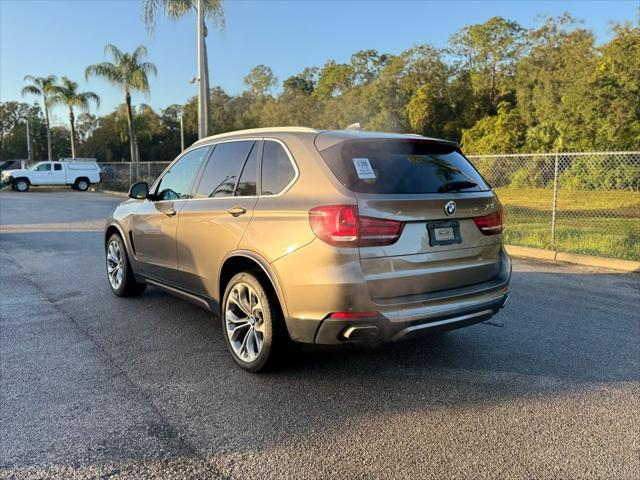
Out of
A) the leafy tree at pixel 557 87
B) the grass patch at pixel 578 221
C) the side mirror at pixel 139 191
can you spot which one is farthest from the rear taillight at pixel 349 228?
the leafy tree at pixel 557 87

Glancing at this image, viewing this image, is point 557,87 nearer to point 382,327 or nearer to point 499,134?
A: point 499,134

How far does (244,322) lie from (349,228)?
4.22 ft

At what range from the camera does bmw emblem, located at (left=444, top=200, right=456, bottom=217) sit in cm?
347

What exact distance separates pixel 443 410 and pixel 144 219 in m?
3.62

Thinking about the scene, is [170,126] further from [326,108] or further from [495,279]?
[495,279]

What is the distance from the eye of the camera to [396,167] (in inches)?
137

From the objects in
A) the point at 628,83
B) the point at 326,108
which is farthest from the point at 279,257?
the point at 326,108

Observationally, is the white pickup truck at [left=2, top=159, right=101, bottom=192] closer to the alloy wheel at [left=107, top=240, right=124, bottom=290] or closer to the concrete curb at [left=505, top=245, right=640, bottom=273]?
the alloy wheel at [left=107, top=240, right=124, bottom=290]

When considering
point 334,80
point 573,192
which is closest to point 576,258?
point 573,192

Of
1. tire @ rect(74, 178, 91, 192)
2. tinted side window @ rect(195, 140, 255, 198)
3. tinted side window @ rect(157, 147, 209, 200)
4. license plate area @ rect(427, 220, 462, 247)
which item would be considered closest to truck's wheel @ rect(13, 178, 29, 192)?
tire @ rect(74, 178, 91, 192)

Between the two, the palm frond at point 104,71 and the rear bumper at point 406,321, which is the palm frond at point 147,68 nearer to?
the palm frond at point 104,71

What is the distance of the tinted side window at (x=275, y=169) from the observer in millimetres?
3621

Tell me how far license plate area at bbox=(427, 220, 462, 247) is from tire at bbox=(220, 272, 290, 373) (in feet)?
3.91

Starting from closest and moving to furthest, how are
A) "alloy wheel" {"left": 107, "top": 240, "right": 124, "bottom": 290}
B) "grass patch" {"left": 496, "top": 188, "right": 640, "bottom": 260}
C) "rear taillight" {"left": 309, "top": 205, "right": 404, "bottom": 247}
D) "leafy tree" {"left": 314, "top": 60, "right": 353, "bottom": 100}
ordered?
"rear taillight" {"left": 309, "top": 205, "right": 404, "bottom": 247}
"alloy wheel" {"left": 107, "top": 240, "right": 124, "bottom": 290}
"grass patch" {"left": 496, "top": 188, "right": 640, "bottom": 260}
"leafy tree" {"left": 314, "top": 60, "right": 353, "bottom": 100}
